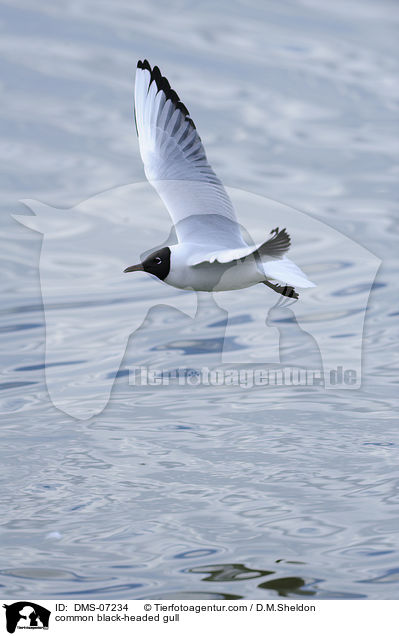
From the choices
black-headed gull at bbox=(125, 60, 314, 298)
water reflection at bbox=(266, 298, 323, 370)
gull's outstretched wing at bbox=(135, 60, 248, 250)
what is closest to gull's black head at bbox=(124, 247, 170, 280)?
black-headed gull at bbox=(125, 60, 314, 298)

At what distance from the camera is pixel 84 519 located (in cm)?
623

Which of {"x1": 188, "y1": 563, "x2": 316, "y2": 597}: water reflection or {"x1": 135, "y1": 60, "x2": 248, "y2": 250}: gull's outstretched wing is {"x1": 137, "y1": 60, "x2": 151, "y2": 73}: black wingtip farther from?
{"x1": 188, "y1": 563, "x2": 316, "y2": 597}: water reflection

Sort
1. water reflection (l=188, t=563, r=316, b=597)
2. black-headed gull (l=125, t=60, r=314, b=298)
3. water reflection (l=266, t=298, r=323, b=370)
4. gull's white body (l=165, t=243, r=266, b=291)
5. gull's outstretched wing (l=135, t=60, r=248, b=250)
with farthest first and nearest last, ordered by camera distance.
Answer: water reflection (l=266, t=298, r=323, b=370), gull's outstretched wing (l=135, t=60, r=248, b=250), black-headed gull (l=125, t=60, r=314, b=298), gull's white body (l=165, t=243, r=266, b=291), water reflection (l=188, t=563, r=316, b=597)

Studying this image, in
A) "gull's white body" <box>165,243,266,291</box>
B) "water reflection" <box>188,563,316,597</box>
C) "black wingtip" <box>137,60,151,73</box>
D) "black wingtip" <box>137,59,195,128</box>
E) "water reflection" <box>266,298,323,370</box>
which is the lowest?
"water reflection" <box>188,563,316,597</box>
